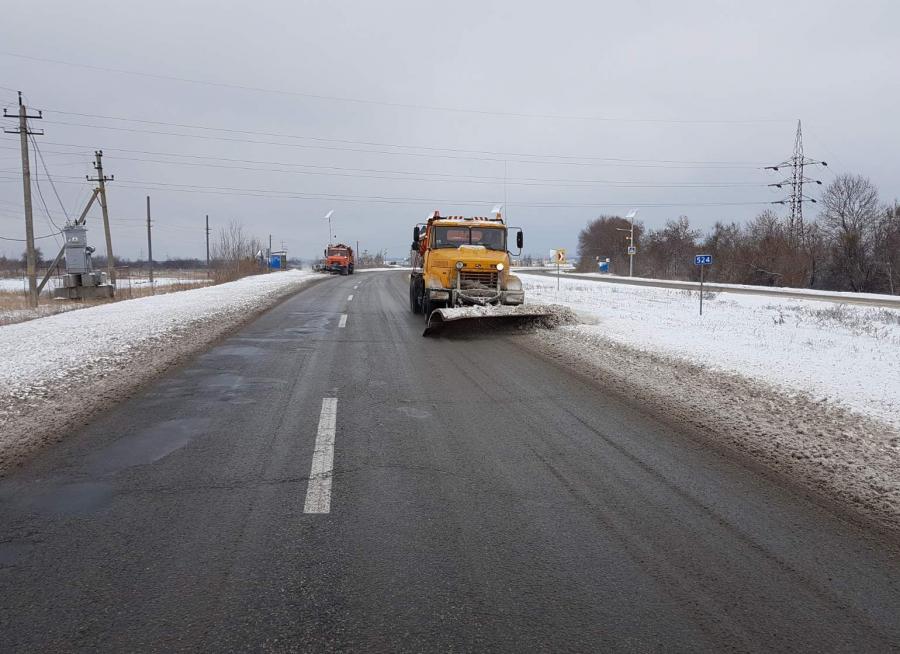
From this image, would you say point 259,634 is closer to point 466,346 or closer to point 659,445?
point 659,445

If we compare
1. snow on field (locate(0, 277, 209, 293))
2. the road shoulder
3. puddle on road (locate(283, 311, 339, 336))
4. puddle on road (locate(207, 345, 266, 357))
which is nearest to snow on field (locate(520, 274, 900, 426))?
the road shoulder

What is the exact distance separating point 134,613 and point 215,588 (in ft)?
1.22

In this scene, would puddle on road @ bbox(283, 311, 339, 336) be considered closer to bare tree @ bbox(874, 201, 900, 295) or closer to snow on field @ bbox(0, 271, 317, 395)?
snow on field @ bbox(0, 271, 317, 395)

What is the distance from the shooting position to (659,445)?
17.7ft

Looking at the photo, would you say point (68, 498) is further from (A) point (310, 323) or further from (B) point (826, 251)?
(B) point (826, 251)

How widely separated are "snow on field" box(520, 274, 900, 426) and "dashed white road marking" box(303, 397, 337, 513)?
18.8 feet

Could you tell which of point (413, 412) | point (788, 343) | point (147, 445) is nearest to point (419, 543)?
point (413, 412)

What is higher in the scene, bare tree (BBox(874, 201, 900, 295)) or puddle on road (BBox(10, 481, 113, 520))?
bare tree (BBox(874, 201, 900, 295))

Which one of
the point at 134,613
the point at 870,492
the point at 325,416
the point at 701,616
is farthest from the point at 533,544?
the point at 325,416

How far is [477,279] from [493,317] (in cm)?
124

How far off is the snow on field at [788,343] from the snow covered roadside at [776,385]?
0.08 feet

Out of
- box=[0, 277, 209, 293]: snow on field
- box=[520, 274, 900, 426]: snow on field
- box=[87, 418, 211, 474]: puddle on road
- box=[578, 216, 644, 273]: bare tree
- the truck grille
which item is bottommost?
box=[87, 418, 211, 474]: puddle on road

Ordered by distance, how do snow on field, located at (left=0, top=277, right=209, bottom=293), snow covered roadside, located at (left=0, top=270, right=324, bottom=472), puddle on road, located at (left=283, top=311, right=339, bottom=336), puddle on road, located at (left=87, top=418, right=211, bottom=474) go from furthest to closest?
1. snow on field, located at (left=0, top=277, right=209, bottom=293)
2. puddle on road, located at (left=283, top=311, right=339, bottom=336)
3. snow covered roadside, located at (left=0, top=270, right=324, bottom=472)
4. puddle on road, located at (left=87, top=418, right=211, bottom=474)

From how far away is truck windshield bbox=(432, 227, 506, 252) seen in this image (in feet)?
49.1
